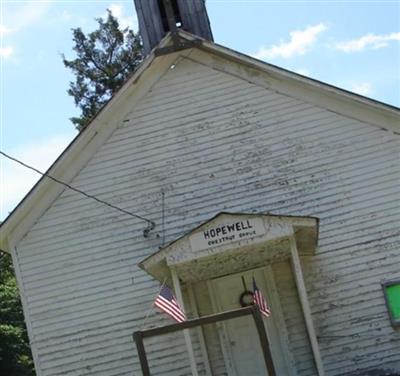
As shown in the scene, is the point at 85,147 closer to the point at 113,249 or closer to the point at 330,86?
the point at 113,249

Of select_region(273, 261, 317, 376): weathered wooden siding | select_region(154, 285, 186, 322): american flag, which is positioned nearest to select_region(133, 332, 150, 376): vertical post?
select_region(154, 285, 186, 322): american flag

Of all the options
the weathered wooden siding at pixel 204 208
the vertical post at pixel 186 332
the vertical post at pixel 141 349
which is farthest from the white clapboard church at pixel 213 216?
the vertical post at pixel 141 349

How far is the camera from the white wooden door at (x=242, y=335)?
11922mm

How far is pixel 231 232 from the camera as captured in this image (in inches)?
408

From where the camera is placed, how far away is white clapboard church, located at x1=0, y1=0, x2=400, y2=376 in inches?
465

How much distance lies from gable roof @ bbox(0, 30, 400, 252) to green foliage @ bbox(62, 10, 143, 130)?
59.4 feet

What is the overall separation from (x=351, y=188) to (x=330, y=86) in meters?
1.73

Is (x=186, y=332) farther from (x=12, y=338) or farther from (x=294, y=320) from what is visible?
(x=12, y=338)

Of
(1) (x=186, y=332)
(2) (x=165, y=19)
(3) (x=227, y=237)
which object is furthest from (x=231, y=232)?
(2) (x=165, y=19)

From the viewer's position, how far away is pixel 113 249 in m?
12.3

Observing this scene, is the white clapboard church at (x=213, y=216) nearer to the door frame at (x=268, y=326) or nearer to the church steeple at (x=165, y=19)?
the door frame at (x=268, y=326)

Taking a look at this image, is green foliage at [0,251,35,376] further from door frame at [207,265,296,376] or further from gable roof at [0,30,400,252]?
door frame at [207,265,296,376]

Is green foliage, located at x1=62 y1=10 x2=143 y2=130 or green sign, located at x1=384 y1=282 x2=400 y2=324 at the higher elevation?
green foliage, located at x1=62 y1=10 x2=143 y2=130

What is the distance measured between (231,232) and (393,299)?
10.6ft
